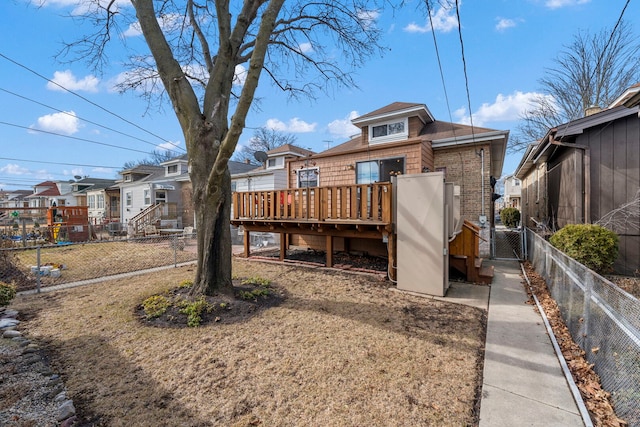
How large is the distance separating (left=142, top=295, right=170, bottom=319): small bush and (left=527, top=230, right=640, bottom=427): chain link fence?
211 inches

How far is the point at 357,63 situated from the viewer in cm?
752

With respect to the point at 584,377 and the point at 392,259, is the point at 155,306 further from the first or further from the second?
the point at 584,377

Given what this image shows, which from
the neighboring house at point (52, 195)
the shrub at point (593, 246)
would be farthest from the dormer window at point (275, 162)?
the neighboring house at point (52, 195)

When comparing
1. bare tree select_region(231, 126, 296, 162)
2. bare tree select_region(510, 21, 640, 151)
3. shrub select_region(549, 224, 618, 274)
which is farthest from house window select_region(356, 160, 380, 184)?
bare tree select_region(231, 126, 296, 162)

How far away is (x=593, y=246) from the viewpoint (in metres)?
5.70

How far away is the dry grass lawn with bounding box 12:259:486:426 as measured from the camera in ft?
7.56

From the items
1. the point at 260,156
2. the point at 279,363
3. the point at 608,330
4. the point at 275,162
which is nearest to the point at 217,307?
the point at 279,363

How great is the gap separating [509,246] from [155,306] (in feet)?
36.8

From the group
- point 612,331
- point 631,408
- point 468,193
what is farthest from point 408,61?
point 631,408

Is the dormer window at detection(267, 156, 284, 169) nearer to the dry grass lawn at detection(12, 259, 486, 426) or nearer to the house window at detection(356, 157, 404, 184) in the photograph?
the house window at detection(356, 157, 404, 184)

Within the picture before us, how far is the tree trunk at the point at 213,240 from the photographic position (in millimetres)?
4676

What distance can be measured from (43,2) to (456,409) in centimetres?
962

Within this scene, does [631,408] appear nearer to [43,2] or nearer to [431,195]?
[431,195]

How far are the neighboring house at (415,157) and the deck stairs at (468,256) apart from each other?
8.72 ft
